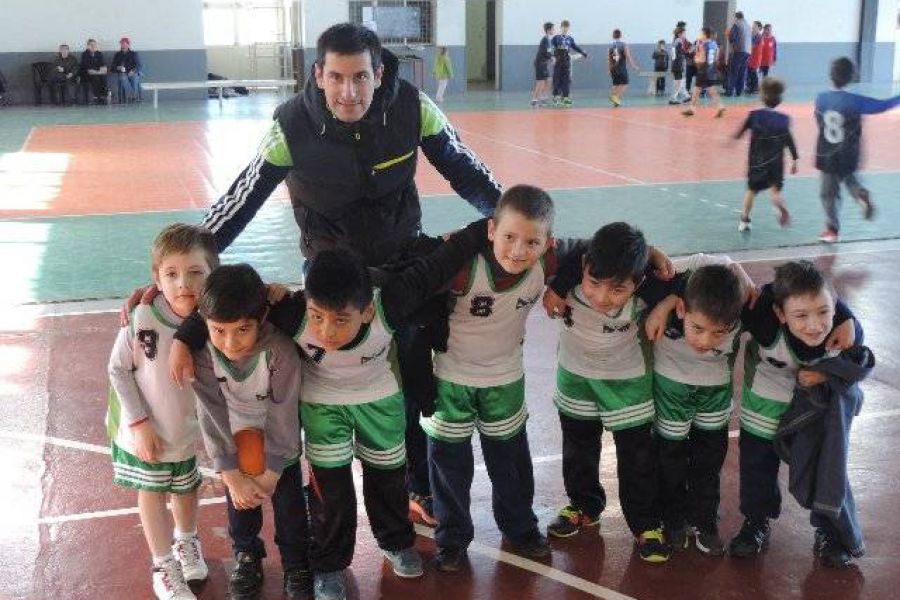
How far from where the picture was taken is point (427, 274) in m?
3.38

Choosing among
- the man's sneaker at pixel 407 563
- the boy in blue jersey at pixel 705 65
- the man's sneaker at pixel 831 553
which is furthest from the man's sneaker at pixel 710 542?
the boy in blue jersey at pixel 705 65

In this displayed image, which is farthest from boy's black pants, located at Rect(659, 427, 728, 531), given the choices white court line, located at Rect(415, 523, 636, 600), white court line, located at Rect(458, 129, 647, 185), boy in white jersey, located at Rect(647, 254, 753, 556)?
white court line, located at Rect(458, 129, 647, 185)

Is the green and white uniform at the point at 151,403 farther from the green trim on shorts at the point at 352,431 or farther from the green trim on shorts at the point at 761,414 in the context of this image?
the green trim on shorts at the point at 761,414

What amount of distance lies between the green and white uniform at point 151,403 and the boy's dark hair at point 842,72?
7.80 meters

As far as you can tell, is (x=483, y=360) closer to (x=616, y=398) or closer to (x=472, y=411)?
(x=472, y=411)

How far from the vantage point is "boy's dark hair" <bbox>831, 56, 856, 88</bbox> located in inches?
361

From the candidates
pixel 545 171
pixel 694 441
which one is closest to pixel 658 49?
pixel 545 171

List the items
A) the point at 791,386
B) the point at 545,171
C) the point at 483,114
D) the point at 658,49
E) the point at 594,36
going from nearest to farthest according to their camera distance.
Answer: the point at 791,386 < the point at 545,171 < the point at 483,114 < the point at 658,49 < the point at 594,36

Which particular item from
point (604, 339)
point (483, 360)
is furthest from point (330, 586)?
point (604, 339)

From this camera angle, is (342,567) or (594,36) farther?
(594,36)

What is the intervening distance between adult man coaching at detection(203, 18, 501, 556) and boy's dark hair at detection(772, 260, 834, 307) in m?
1.26

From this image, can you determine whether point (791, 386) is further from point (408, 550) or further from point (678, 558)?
point (408, 550)

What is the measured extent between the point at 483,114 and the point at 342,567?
1857cm

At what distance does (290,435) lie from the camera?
129 inches
